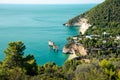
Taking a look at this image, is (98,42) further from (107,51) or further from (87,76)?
(87,76)

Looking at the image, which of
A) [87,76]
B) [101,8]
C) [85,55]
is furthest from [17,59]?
[101,8]

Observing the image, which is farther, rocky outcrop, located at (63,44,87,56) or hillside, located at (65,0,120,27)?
hillside, located at (65,0,120,27)

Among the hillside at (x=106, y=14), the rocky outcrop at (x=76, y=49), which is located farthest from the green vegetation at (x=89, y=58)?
the rocky outcrop at (x=76, y=49)

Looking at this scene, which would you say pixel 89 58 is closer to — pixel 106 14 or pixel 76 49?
pixel 76 49

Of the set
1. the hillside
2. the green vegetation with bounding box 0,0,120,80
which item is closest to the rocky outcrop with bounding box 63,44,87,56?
the green vegetation with bounding box 0,0,120,80

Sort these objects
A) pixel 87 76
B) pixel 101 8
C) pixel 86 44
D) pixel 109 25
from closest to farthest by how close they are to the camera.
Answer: pixel 87 76, pixel 86 44, pixel 109 25, pixel 101 8

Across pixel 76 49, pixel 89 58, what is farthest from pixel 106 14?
pixel 89 58

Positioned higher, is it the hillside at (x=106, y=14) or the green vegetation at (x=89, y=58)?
the hillside at (x=106, y=14)

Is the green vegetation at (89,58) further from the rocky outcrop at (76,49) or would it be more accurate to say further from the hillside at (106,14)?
the rocky outcrop at (76,49)

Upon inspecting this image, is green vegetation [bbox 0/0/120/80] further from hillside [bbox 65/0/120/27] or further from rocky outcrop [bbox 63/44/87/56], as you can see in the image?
rocky outcrop [bbox 63/44/87/56]

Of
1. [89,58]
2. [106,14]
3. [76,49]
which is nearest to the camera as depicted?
[89,58]

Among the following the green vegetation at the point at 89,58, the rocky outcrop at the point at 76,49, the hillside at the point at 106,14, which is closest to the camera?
the green vegetation at the point at 89,58
